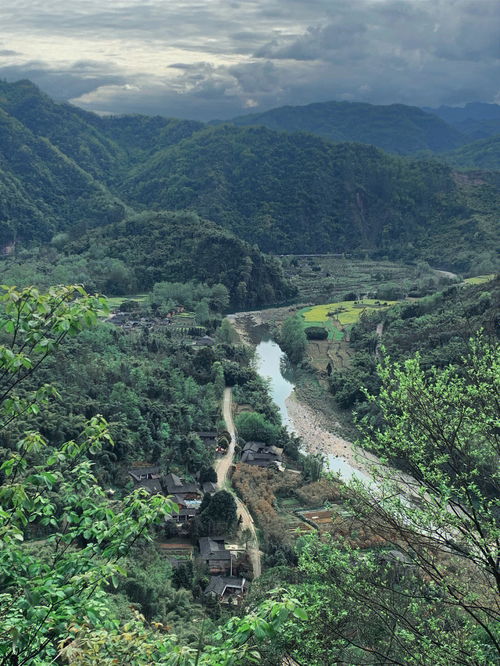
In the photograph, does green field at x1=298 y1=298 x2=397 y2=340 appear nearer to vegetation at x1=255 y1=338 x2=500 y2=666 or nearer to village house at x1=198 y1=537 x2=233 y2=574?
A: village house at x1=198 y1=537 x2=233 y2=574

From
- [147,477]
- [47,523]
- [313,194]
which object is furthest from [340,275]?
[47,523]

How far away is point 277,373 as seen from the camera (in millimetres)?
50094

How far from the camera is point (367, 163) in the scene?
120 metres

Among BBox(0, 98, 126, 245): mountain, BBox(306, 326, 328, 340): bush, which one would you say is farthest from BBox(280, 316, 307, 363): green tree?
BBox(0, 98, 126, 245): mountain

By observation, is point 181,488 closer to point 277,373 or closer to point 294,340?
point 277,373

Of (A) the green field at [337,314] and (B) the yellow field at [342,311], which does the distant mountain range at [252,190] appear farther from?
(A) the green field at [337,314]

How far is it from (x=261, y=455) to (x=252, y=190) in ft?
289

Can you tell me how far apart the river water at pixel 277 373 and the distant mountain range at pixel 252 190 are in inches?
1184

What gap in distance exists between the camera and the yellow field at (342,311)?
205 ft

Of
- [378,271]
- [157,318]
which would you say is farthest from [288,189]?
[157,318]

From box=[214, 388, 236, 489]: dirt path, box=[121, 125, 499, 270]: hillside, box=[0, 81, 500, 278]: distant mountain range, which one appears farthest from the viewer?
box=[121, 125, 499, 270]: hillside

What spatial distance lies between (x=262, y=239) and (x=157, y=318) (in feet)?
153

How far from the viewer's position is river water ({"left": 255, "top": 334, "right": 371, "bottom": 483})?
4006cm

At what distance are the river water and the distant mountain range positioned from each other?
30071mm
